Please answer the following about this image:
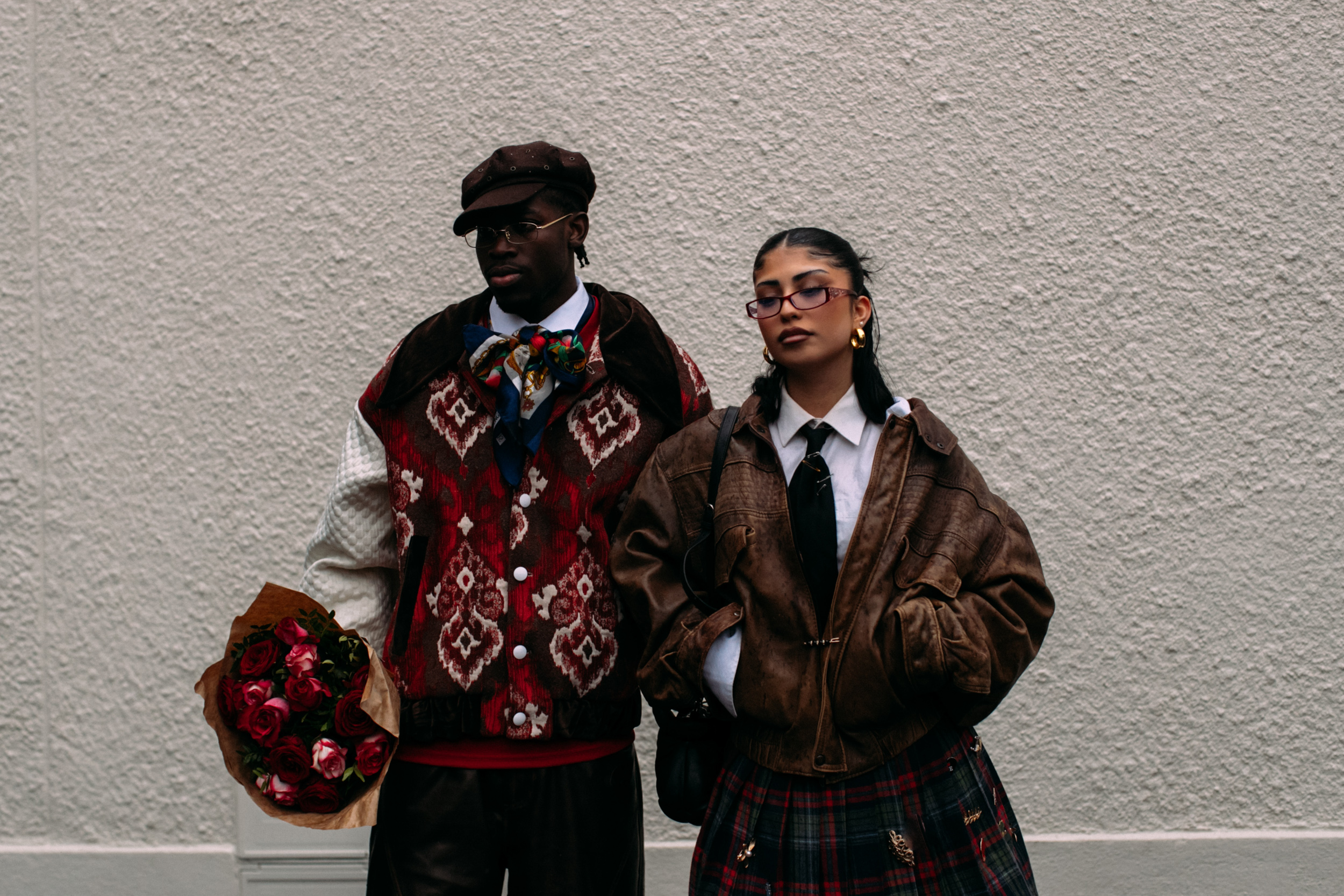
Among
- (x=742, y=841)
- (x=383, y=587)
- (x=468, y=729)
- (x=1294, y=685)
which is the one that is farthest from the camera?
(x=1294, y=685)

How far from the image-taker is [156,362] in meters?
3.61

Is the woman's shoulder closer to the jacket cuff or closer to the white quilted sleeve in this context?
the jacket cuff

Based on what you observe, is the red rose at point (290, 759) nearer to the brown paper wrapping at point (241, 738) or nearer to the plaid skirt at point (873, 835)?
the brown paper wrapping at point (241, 738)

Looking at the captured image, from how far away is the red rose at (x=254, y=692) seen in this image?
86.0 inches

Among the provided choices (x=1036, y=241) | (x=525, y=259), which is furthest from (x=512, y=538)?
(x=1036, y=241)

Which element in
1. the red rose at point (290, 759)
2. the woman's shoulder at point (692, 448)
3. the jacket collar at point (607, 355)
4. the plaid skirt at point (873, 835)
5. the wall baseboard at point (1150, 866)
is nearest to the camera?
the plaid skirt at point (873, 835)

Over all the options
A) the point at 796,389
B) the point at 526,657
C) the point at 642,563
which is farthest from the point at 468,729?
the point at 796,389

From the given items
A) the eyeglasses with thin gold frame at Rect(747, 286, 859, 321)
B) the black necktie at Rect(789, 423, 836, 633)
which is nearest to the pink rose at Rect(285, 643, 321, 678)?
the black necktie at Rect(789, 423, 836, 633)

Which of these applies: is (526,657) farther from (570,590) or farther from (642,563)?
(642,563)

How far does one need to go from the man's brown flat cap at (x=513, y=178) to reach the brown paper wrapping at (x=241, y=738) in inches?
32.3

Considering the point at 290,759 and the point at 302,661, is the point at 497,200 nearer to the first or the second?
the point at 302,661

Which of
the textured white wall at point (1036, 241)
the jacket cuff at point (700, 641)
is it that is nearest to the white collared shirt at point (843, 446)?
the jacket cuff at point (700, 641)

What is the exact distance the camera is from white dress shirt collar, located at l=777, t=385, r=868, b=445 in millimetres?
2195

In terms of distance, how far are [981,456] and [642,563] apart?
1.69m
